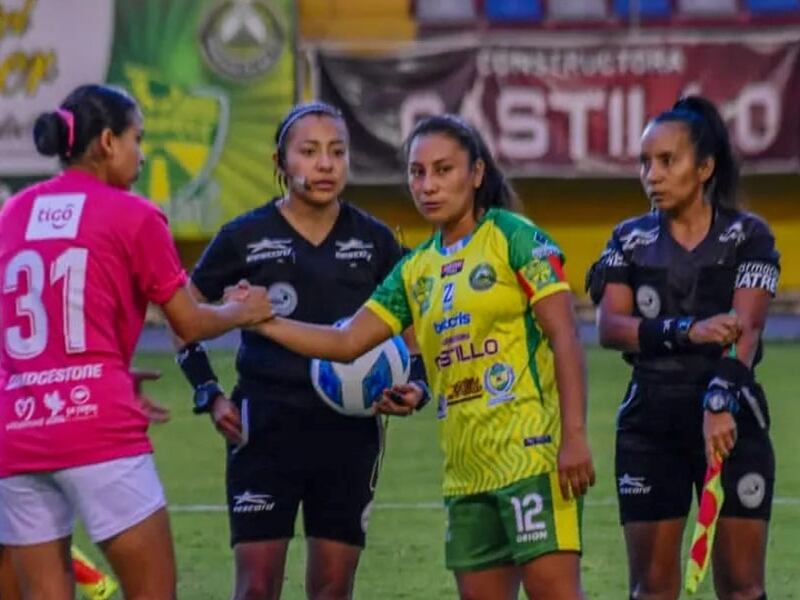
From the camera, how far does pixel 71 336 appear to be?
614 centimetres

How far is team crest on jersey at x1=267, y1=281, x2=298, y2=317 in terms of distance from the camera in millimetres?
7324

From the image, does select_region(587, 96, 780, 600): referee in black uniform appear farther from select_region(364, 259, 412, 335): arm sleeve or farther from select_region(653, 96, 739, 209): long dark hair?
select_region(364, 259, 412, 335): arm sleeve

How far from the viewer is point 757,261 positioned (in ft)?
22.7

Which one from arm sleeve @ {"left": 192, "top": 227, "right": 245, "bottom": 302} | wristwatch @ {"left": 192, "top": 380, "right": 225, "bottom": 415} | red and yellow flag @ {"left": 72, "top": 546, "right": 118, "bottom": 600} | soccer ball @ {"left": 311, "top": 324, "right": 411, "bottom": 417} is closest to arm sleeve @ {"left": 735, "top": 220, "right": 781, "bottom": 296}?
soccer ball @ {"left": 311, "top": 324, "right": 411, "bottom": 417}

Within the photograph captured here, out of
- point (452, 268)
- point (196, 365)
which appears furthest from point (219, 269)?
point (452, 268)

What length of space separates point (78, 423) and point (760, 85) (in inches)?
623

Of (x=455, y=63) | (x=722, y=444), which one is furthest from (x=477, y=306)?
(x=455, y=63)

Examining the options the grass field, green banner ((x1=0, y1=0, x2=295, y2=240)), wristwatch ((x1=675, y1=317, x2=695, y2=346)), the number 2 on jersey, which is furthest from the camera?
green banner ((x1=0, y1=0, x2=295, y2=240))

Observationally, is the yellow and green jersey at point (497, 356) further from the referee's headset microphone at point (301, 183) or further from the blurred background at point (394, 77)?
the blurred background at point (394, 77)

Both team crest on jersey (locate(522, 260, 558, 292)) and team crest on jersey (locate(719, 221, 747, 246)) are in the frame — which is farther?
team crest on jersey (locate(719, 221, 747, 246))

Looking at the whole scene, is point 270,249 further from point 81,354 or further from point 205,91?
point 205,91

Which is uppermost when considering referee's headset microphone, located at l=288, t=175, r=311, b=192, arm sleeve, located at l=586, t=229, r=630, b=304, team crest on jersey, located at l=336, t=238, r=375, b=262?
referee's headset microphone, located at l=288, t=175, r=311, b=192

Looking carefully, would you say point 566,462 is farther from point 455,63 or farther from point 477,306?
point 455,63

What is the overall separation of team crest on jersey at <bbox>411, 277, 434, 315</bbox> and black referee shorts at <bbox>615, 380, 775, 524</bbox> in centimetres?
87
